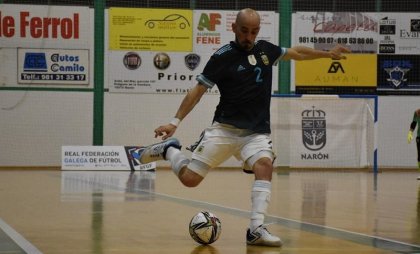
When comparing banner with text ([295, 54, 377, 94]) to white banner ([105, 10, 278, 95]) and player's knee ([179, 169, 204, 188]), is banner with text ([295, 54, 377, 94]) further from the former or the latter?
player's knee ([179, 169, 204, 188])

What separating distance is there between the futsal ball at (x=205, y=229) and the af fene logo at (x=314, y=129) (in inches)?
799

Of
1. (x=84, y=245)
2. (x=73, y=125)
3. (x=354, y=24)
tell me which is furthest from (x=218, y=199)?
(x=354, y=24)

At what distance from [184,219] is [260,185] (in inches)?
99.6

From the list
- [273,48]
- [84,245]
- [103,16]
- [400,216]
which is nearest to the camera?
[84,245]

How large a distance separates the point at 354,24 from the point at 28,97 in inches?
475

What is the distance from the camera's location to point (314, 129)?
27.8 meters

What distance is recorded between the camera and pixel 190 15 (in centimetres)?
2978

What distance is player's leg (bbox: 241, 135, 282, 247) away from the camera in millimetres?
7234

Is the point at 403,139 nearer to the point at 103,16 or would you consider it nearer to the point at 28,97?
the point at 103,16

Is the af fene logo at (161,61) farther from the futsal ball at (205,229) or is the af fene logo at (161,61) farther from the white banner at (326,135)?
the futsal ball at (205,229)

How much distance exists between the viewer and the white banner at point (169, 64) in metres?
29.5

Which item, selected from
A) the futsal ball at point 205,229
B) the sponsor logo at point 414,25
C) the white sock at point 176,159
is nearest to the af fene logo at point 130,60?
the sponsor logo at point 414,25

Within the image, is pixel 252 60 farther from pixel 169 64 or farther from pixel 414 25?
pixel 414 25

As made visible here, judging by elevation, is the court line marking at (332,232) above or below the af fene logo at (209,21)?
below
